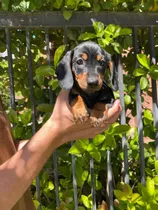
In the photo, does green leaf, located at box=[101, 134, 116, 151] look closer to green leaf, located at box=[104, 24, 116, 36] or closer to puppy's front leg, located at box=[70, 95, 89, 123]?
green leaf, located at box=[104, 24, 116, 36]

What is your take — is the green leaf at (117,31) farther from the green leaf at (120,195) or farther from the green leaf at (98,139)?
the green leaf at (120,195)

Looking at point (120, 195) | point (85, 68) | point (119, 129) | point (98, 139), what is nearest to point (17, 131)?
point (98, 139)

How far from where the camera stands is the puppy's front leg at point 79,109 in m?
1.68

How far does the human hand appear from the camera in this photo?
1.62 metres

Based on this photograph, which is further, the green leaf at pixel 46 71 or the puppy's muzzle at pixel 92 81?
the green leaf at pixel 46 71

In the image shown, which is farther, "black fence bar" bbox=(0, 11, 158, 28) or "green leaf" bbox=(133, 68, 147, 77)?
"green leaf" bbox=(133, 68, 147, 77)

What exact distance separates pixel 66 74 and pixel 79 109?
17cm

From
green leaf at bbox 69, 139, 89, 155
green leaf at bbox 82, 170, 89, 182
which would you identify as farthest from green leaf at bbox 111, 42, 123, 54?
green leaf at bbox 82, 170, 89, 182

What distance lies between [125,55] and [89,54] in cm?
128

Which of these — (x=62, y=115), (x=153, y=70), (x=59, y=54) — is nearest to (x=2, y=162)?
(x=62, y=115)

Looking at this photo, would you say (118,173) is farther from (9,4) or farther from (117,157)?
(9,4)

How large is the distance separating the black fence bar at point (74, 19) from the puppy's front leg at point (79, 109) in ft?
2.68

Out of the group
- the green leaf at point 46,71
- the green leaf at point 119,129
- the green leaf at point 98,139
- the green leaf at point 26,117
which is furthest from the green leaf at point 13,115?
the green leaf at point 119,129

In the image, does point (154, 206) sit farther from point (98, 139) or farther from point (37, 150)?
point (37, 150)
